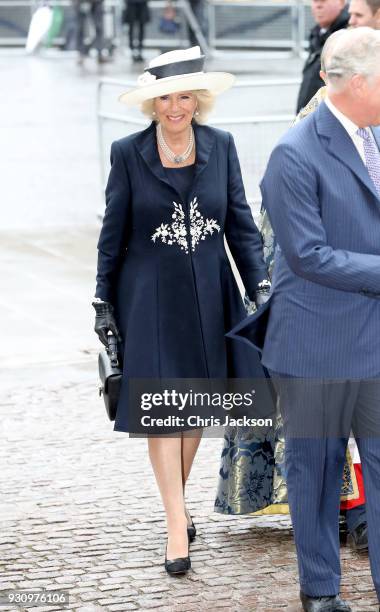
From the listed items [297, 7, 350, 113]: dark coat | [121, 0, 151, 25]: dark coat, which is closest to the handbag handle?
[297, 7, 350, 113]: dark coat

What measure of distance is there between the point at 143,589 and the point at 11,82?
19111 millimetres

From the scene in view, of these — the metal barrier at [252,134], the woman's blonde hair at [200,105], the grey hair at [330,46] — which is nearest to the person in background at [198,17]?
the metal barrier at [252,134]

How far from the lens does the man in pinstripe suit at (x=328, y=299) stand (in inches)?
164

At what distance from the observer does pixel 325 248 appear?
4164 mm

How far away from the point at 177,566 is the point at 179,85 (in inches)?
67.0

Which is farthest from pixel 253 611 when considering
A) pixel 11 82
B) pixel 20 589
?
pixel 11 82

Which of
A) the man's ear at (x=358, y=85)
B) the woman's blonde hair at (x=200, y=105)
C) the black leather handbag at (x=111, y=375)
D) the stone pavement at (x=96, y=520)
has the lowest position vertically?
the stone pavement at (x=96, y=520)

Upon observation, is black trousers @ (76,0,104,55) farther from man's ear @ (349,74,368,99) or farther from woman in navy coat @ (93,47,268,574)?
man's ear @ (349,74,368,99)

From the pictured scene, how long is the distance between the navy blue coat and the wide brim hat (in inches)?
6.4

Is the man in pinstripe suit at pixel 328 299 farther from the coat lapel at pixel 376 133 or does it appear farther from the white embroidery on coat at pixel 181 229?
the white embroidery on coat at pixel 181 229

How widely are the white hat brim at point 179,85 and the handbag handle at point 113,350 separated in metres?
0.86

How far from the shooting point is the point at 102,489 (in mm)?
5945

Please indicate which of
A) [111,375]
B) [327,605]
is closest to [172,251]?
[111,375]

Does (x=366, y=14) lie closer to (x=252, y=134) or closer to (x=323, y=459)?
(x=323, y=459)
